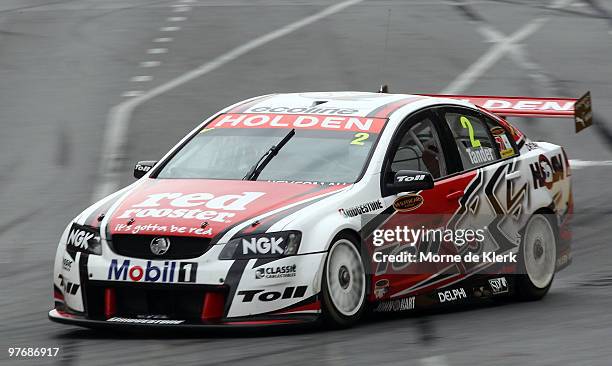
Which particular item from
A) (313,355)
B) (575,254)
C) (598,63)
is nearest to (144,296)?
(313,355)

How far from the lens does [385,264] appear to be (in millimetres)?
9148

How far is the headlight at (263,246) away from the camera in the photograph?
8.35 meters

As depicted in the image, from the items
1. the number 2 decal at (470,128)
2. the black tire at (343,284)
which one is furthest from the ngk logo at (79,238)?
the number 2 decal at (470,128)

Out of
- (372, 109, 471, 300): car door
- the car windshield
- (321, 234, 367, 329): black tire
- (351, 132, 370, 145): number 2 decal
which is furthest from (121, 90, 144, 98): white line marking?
(321, 234, 367, 329): black tire

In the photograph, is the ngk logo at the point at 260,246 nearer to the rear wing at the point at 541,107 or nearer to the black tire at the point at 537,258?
the black tire at the point at 537,258

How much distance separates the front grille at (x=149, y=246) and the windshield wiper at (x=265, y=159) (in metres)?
1.06

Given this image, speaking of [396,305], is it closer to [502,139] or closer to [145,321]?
[145,321]

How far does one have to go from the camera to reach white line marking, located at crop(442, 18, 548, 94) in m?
21.3

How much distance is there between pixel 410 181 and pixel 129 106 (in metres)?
11.5

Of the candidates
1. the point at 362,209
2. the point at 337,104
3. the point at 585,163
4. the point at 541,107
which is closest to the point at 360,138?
Answer: the point at 337,104

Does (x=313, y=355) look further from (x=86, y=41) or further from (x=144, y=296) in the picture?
(x=86, y=41)

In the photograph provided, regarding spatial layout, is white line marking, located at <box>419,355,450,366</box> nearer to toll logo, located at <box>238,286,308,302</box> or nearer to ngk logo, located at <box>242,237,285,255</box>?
toll logo, located at <box>238,286,308,302</box>

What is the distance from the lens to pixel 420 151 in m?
9.91

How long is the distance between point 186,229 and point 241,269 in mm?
405
